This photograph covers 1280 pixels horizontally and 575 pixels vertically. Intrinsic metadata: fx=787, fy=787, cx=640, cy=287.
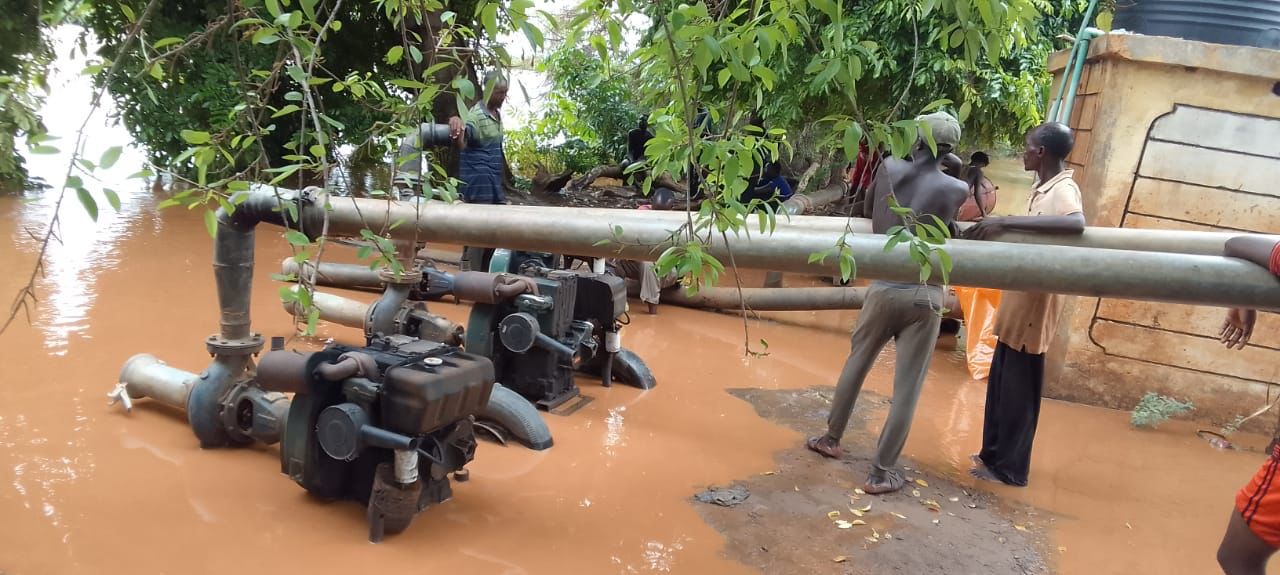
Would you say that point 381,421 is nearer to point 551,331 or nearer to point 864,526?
point 551,331

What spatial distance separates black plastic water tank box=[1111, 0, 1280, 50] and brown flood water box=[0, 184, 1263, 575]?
2558 millimetres

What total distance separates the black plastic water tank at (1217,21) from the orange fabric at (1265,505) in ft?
13.2

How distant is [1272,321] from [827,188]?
7377mm

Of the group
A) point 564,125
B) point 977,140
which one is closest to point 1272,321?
point 977,140

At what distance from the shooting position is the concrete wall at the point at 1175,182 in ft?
16.3

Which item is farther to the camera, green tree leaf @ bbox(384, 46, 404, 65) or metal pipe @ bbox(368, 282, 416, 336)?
metal pipe @ bbox(368, 282, 416, 336)

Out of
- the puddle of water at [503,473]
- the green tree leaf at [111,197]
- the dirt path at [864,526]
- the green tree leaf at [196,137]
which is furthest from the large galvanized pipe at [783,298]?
the green tree leaf at [111,197]

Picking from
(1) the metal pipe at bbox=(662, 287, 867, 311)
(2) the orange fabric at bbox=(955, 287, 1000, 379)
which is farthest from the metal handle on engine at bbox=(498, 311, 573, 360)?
(2) the orange fabric at bbox=(955, 287, 1000, 379)

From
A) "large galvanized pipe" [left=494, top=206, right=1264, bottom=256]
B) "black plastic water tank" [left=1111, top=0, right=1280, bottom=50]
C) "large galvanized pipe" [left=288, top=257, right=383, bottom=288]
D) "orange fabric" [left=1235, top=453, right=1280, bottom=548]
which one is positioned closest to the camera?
"orange fabric" [left=1235, top=453, right=1280, bottom=548]

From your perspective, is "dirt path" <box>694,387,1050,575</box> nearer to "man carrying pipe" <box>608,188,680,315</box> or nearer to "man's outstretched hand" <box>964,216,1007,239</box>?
"man's outstretched hand" <box>964,216,1007,239</box>

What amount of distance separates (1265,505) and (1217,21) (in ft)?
13.7

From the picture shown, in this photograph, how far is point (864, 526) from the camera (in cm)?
352

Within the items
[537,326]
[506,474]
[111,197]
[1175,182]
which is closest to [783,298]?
[1175,182]

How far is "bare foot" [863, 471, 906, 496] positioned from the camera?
12.6 feet
